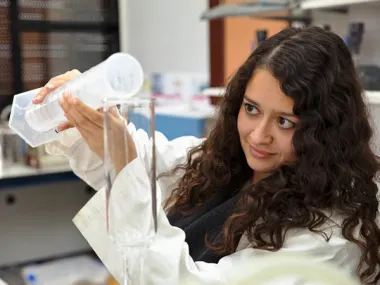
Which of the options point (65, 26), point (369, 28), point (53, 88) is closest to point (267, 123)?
point (53, 88)

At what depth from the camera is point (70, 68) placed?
10.2ft

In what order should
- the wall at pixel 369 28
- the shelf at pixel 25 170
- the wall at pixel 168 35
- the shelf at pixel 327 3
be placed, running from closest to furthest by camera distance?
the shelf at pixel 327 3, the wall at pixel 369 28, the shelf at pixel 25 170, the wall at pixel 168 35

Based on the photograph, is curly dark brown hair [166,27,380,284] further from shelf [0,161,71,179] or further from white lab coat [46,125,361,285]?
shelf [0,161,71,179]

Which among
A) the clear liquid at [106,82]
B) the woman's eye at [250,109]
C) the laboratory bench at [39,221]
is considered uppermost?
the clear liquid at [106,82]

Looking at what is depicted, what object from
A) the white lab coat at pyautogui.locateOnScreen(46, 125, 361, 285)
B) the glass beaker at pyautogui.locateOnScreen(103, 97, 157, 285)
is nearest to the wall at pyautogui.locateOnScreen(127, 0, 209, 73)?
the white lab coat at pyautogui.locateOnScreen(46, 125, 361, 285)

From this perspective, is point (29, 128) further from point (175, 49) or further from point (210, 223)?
point (175, 49)

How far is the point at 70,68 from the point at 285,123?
2275 millimetres

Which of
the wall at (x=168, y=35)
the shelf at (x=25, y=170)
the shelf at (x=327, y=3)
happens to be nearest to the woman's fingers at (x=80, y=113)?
the shelf at (x=327, y=3)

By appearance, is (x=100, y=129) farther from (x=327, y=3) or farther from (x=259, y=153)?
(x=327, y=3)

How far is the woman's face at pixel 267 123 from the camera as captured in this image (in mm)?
1016

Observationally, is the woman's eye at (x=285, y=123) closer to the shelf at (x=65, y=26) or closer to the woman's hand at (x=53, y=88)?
the woman's hand at (x=53, y=88)

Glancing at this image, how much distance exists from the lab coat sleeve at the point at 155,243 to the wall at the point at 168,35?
197cm

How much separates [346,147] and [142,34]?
2.51m

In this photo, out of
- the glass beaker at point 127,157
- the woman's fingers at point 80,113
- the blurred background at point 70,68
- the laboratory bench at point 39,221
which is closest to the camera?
the glass beaker at point 127,157
